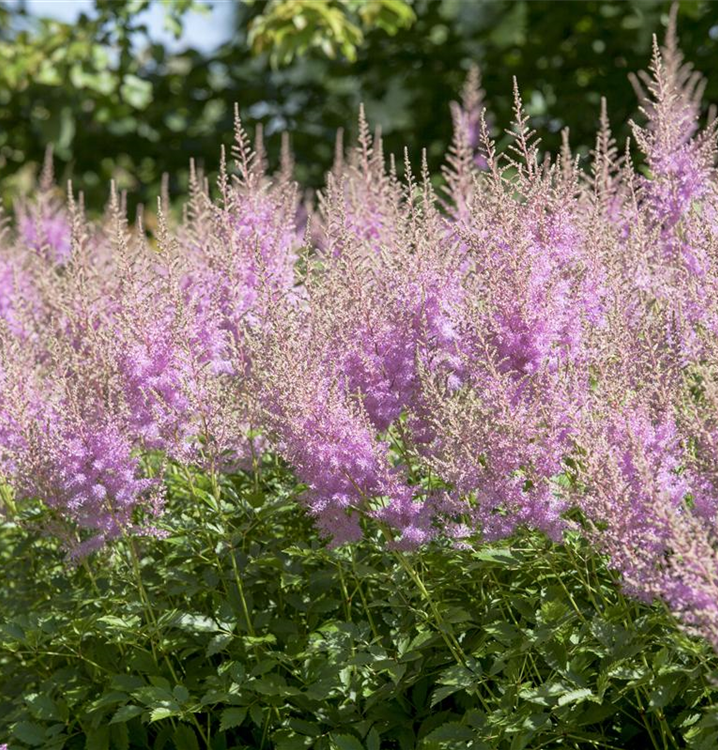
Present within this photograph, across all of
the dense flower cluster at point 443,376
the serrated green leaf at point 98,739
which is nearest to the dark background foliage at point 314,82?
the dense flower cluster at point 443,376

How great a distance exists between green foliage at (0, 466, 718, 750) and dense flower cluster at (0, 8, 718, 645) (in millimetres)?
174

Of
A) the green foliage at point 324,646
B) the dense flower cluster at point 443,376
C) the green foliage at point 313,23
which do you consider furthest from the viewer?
the green foliage at point 313,23

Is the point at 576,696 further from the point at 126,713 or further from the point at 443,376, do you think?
the point at 126,713

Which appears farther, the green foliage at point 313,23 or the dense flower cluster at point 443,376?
the green foliage at point 313,23

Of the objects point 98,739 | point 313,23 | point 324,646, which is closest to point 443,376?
point 324,646

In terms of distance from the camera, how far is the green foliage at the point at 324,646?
10.7ft

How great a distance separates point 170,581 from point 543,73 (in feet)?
20.1

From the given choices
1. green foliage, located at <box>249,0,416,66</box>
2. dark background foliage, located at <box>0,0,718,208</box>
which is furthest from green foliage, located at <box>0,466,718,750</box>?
dark background foliage, located at <box>0,0,718,208</box>

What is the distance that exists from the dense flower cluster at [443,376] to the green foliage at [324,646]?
0.57 feet

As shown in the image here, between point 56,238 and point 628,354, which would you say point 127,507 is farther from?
point 56,238

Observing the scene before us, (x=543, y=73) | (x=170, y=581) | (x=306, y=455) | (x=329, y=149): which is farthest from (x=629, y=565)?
(x=329, y=149)

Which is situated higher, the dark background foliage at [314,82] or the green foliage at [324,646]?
the dark background foliage at [314,82]

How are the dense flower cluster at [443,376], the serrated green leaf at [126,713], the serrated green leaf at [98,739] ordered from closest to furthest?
the dense flower cluster at [443,376], the serrated green leaf at [126,713], the serrated green leaf at [98,739]

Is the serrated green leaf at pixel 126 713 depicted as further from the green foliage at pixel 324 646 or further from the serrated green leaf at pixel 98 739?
the serrated green leaf at pixel 98 739
